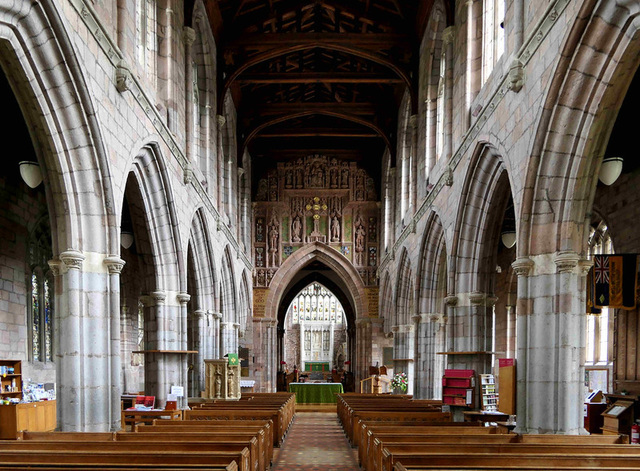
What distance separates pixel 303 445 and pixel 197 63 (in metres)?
9.57

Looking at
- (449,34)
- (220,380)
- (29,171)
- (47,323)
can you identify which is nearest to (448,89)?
(449,34)

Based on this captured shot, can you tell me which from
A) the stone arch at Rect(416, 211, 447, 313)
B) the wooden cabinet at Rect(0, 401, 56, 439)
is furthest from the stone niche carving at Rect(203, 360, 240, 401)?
the stone arch at Rect(416, 211, 447, 313)

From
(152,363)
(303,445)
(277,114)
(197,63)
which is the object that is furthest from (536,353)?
(277,114)

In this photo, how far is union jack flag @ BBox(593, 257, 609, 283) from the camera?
28.3 ft

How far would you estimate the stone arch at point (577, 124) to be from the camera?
20.5 feet

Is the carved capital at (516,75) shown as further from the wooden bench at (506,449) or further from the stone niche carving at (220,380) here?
the stone niche carving at (220,380)

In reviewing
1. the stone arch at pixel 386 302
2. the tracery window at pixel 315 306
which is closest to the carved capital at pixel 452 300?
the stone arch at pixel 386 302

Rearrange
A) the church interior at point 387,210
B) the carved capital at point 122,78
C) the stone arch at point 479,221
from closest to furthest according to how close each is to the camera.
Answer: the church interior at point 387,210, the carved capital at point 122,78, the stone arch at point 479,221

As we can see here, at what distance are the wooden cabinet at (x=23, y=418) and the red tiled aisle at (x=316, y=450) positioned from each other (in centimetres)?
376

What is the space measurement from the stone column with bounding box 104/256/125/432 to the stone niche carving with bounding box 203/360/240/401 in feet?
18.9

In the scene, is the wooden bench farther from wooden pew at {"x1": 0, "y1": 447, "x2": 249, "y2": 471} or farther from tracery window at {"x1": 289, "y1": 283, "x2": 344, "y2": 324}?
tracery window at {"x1": 289, "y1": 283, "x2": 344, "y2": 324}

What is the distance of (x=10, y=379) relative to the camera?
9797 millimetres

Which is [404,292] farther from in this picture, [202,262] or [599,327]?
[202,262]

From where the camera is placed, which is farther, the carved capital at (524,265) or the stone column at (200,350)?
the stone column at (200,350)
